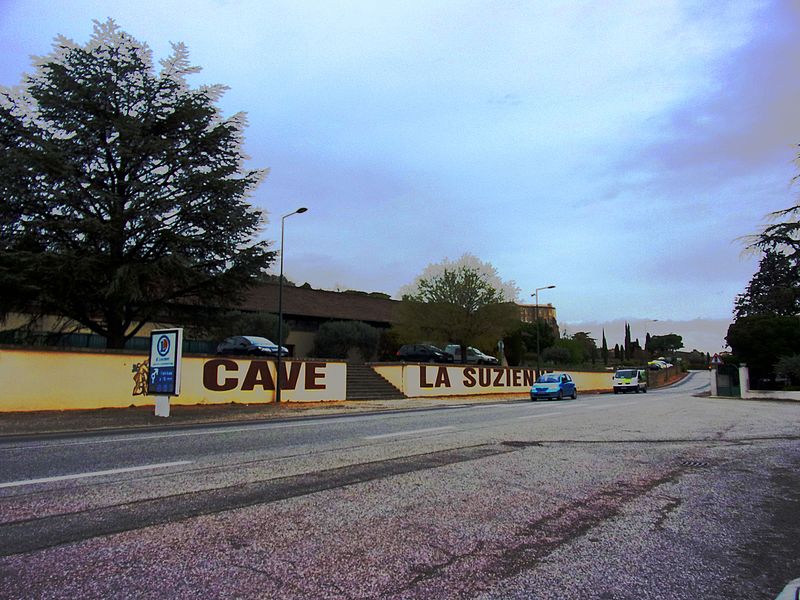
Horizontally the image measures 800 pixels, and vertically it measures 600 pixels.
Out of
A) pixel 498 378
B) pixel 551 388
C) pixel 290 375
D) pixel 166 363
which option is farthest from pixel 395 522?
pixel 498 378

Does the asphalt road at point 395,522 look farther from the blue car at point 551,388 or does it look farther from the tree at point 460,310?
the tree at point 460,310

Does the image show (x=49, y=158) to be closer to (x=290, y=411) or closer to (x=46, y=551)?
(x=290, y=411)

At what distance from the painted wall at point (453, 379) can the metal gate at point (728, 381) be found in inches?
540

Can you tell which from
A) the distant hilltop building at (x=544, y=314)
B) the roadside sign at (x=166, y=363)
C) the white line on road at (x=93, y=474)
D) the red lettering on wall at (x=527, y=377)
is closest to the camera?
the white line on road at (x=93, y=474)

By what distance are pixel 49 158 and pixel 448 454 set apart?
65.9 feet

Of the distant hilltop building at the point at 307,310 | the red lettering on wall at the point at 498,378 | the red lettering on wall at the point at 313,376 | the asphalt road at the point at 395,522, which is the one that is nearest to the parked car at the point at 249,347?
the distant hilltop building at the point at 307,310

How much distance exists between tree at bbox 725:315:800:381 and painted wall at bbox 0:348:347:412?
3236 centimetres

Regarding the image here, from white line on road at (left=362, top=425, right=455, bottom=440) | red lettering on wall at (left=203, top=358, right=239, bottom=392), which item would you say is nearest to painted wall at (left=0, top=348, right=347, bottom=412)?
red lettering on wall at (left=203, top=358, right=239, bottom=392)

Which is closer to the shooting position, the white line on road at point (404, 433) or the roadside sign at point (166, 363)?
the white line on road at point (404, 433)

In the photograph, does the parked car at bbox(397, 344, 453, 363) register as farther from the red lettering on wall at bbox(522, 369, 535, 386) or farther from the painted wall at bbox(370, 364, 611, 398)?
the red lettering on wall at bbox(522, 369, 535, 386)

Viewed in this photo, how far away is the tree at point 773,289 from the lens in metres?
33.1

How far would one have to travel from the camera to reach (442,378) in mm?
37656

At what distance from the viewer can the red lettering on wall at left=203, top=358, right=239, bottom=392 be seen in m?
23.9

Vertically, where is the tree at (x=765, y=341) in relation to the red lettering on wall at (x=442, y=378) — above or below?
above
